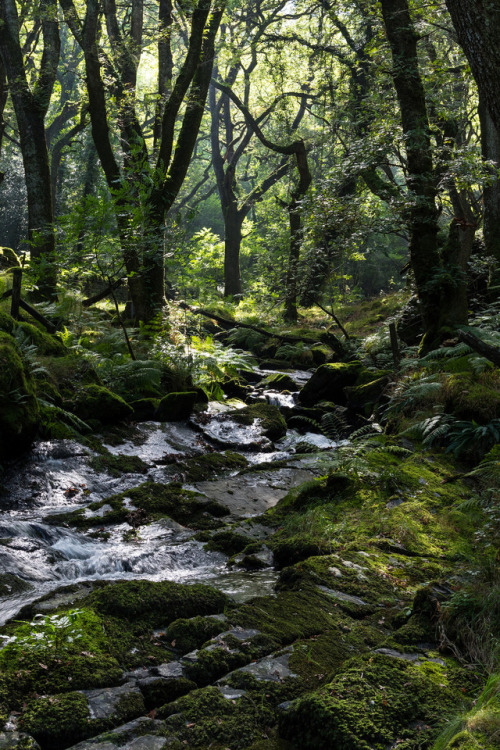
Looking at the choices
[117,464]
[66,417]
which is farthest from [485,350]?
[66,417]

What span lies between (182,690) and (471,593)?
5.83 ft

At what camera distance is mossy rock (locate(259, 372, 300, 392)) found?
1365 cm

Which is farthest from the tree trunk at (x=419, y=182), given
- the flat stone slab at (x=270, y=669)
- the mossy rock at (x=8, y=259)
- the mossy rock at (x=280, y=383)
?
the mossy rock at (x=8, y=259)

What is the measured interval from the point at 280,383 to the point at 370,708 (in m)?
11.3

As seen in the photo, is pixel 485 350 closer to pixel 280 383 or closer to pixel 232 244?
pixel 280 383

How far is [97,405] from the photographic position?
9016 millimetres

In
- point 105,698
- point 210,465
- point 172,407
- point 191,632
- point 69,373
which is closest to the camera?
point 105,698

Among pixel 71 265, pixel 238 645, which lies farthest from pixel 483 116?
pixel 238 645

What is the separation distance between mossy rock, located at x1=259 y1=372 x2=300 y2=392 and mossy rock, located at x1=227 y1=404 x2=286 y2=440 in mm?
2445

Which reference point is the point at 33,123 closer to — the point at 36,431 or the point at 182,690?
the point at 36,431

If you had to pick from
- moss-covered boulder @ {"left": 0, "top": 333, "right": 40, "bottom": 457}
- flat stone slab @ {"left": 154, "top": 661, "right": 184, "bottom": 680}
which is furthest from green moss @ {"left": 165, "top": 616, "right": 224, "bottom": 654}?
moss-covered boulder @ {"left": 0, "top": 333, "right": 40, "bottom": 457}

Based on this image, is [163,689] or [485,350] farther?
[485,350]

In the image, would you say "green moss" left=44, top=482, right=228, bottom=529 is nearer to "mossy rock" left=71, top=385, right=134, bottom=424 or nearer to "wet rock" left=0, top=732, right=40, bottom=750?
"mossy rock" left=71, top=385, right=134, bottom=424

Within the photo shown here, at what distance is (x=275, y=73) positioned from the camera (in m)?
21.2
